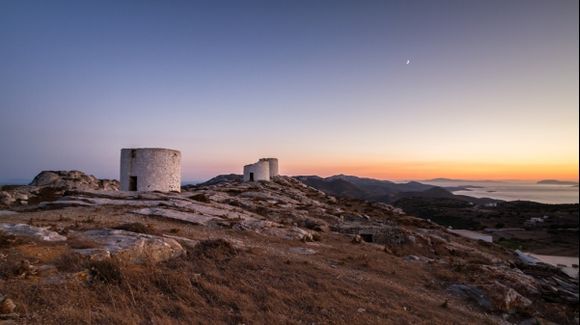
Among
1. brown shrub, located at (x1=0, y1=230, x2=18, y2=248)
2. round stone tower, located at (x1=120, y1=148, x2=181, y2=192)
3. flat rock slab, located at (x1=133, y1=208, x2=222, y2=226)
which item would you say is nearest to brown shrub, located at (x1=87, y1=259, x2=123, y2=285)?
brown shrub, located at (x1=0, y1=230, x2=18, y2=248)

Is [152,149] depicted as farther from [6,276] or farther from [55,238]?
[6,276]

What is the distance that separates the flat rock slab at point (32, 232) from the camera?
33.3 feet

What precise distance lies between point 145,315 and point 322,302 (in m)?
4.17

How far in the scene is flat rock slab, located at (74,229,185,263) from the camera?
29.9 feet

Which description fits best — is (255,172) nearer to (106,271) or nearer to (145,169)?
(145,169)

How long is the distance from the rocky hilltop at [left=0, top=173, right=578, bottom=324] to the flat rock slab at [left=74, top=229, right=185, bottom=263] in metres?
0.03

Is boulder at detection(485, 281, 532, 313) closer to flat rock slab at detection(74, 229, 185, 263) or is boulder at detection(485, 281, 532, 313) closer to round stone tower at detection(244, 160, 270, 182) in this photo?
flat rock slab at detection(74, 229, 185, 263)

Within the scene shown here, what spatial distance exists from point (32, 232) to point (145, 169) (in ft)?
53.3

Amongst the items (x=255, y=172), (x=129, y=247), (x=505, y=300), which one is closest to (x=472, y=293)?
(x=505, y=300)

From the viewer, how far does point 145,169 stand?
26.3 metres

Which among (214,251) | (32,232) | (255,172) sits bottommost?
(214,251)

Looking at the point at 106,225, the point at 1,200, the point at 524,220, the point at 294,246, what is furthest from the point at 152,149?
the point at 524,220

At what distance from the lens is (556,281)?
1886 cm

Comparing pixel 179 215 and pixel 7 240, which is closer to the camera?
pixel 7 240
